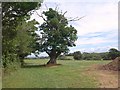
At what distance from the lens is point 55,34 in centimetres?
3394

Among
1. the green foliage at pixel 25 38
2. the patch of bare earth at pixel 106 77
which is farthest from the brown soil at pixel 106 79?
the green foliage at pixel 25 38

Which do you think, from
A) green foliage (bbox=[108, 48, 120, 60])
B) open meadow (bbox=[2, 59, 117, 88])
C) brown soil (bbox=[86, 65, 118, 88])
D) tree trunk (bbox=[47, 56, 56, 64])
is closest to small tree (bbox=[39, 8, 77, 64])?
tree trunk (bbox=[47, 56, 56, 64])

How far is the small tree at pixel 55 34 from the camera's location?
3411cm

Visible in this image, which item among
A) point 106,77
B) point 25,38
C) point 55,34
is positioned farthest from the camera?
point 55,34

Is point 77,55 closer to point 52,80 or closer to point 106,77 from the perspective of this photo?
point 106,77

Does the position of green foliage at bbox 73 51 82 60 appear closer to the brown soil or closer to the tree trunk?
the tree trunk

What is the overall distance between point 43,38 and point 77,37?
4.06m

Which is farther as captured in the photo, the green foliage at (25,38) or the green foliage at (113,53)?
the green foliage at (113,53)

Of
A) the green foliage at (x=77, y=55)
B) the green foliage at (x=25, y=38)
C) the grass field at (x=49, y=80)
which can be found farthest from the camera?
the green foliage at (x=77, y=55)

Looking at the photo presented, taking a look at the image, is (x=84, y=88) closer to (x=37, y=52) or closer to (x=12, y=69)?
(x=12, y=69)

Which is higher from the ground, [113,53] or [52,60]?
[113,53]

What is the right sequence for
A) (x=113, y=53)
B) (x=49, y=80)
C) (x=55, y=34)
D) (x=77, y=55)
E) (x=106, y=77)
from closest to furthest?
(x=49, y=80)
(x=106, y=77)
(x=55, y=34)
(x=113, y=53)
(x=77, y=55)

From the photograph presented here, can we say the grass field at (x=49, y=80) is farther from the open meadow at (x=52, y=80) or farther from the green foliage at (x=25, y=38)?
the green foliage at (x=25, y=38)

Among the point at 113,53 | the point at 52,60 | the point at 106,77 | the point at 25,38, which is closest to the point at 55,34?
the point at 52,60
